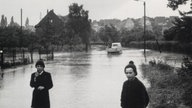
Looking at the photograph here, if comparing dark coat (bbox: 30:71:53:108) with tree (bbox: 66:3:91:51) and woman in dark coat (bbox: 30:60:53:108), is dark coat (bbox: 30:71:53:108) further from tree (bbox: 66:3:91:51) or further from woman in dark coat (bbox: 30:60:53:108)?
tree (bbox: 66:3:91:51)

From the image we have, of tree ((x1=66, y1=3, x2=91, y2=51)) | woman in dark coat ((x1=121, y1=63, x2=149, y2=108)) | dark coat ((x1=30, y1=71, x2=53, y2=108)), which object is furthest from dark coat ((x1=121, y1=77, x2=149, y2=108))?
tree ((x1=66, y1=3, x2=91, y2=51))

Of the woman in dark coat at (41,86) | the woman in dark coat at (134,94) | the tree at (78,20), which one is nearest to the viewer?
the woman in dark coat at (134,94)

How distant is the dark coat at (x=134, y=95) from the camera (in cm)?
616

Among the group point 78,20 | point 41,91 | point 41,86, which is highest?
point 78,20

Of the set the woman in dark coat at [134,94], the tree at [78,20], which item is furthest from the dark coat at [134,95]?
the tree at [78,20]

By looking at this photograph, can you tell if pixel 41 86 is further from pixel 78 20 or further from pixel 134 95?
pixel 78 20

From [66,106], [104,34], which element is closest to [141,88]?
[66,106]

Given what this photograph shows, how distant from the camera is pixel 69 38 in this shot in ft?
291

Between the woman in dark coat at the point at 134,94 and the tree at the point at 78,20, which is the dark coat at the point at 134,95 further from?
the tree at the point at 78,20

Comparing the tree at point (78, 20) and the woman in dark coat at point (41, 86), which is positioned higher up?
the tree at point (78, 20)

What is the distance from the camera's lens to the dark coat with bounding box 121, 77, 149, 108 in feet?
20.2

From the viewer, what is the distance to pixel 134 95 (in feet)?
20.3

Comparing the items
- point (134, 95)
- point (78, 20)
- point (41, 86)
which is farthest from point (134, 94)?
point (78, 20)

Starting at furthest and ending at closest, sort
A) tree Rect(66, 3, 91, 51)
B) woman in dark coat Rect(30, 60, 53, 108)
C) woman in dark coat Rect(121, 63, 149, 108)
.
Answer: tree Rect(66, 3, 91, 51) < woman in dark coat Rect(30, 60, 53, 108) < woman in dark coat Rect(121, 63, 149, 108)
